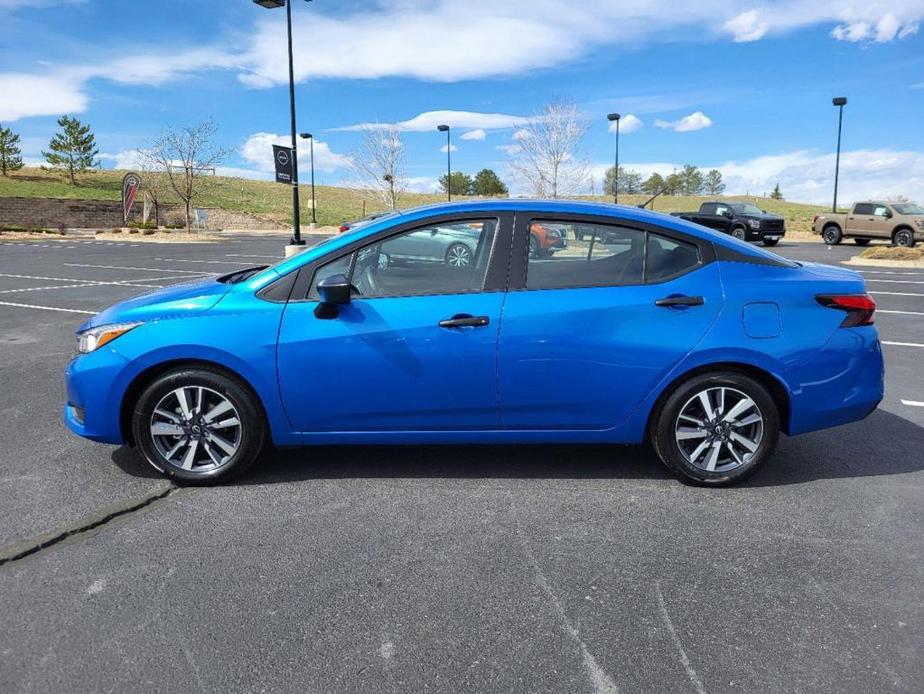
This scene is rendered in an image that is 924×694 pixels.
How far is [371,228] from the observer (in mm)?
3889

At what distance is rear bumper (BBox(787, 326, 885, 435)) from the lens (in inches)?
150

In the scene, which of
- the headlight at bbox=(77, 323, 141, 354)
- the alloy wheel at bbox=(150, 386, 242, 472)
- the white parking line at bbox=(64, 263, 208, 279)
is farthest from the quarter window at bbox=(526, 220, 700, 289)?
the white parking line at bbox=(64, 263, 208, 279)

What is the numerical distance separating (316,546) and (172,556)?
2.11ft

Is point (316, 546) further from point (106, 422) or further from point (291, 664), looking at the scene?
point (106, 422)

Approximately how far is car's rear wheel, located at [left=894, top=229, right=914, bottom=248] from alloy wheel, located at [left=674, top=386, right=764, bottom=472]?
90.5 ft

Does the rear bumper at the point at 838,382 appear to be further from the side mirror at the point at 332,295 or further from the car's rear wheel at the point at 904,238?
the car's rear wheel at the point at 904,238

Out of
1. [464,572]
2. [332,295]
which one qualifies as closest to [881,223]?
[332,295]

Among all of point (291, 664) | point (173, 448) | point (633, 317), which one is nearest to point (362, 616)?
point (291, 664)

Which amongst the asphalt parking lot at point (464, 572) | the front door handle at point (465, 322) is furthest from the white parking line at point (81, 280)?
the front door handle at point (465, 322)

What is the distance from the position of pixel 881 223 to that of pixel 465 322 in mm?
29154

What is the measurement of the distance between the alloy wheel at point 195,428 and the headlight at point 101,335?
0.43 m

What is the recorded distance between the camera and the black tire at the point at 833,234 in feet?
96.4

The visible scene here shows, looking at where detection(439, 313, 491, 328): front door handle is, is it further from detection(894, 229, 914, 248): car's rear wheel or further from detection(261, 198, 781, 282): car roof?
detection(894, 229, 914, 248): car's rear wheel

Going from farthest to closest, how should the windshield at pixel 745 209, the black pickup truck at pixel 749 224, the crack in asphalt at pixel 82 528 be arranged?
the windshield at pixel 745 209 < the black pickup truck at pixel 749 224 < the crack in asphalt at pixel 82 528
